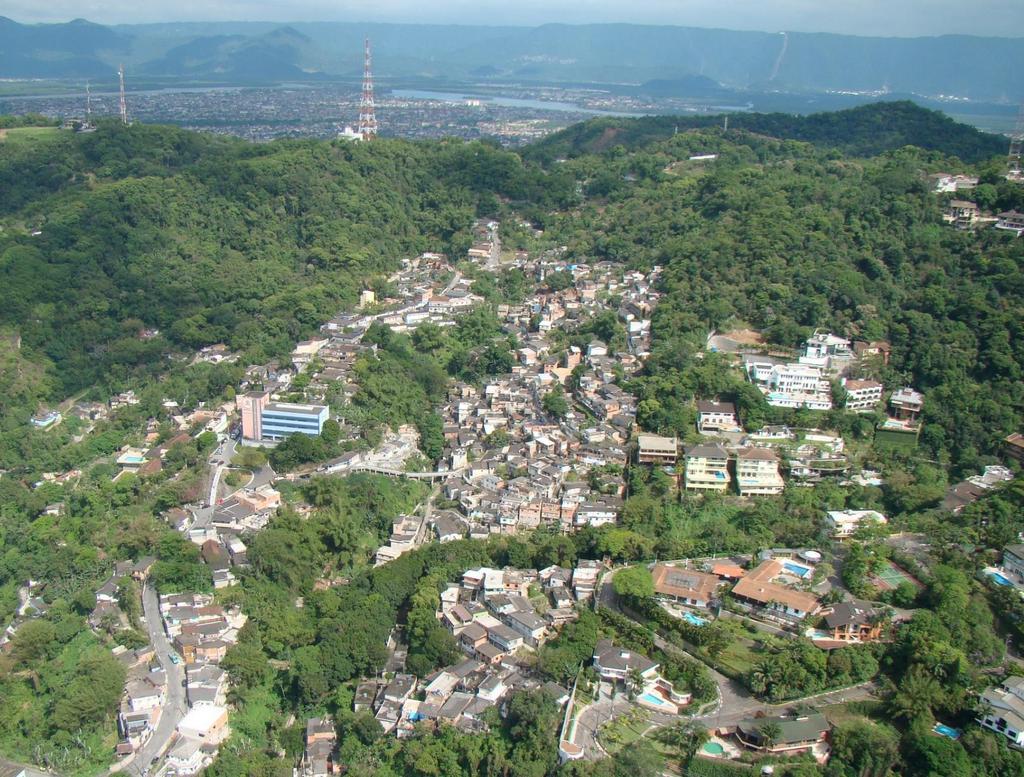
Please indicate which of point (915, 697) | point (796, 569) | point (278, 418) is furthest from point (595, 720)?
point (278, 418)

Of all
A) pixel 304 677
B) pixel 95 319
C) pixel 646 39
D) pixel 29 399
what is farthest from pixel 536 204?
pixel 646 39

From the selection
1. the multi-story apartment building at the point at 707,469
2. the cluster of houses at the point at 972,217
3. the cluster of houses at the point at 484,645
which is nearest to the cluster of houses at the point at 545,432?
the multi-story apartment building at the point at 707,469

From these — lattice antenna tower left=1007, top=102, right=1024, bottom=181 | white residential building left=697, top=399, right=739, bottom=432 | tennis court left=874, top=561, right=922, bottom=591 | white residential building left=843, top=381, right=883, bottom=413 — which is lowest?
tennis court left=874, top=561, right=922, bottom=591

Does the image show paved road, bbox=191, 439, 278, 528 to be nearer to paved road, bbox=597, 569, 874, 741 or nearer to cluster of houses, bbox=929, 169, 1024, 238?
paved road, bbox=597, 569, 874, 741

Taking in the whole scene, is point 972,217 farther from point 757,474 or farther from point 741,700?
point 741,700

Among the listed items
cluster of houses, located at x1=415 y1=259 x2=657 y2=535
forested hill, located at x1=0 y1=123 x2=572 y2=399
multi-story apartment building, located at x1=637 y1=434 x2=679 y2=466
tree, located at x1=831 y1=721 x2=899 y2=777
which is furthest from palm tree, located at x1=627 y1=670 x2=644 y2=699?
forested hill, located at x1=0 y1=123 x2=572 y2=399

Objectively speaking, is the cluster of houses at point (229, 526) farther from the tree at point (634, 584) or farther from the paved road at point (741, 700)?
the paved road at point (741, 700)
